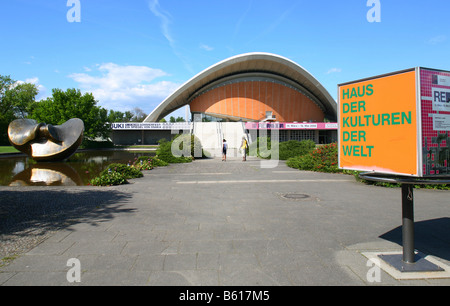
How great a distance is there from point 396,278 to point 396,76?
2.23 m

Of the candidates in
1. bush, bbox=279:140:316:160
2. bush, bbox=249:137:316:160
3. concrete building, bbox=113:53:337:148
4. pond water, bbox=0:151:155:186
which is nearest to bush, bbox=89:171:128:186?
pond water, bbox=0:151:155:186

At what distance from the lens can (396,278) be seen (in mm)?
3057

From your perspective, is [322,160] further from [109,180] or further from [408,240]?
[408,240]

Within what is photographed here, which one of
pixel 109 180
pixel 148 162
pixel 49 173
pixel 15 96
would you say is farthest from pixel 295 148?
pixel 15 96

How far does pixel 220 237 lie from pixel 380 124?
2770mm

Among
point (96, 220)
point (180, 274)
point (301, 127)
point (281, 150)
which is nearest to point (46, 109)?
point (281, 150)

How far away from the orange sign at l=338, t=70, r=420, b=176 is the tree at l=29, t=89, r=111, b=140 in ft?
157

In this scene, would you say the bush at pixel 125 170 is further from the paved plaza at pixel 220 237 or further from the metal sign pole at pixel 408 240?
the metal sign pole at pixel 408 240

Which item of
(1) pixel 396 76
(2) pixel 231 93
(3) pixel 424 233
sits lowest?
(3) pixel 424 233

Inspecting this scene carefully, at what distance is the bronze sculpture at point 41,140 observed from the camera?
66.8 ft

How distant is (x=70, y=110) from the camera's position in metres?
44.7

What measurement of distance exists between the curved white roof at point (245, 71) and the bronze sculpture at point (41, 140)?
37575 millimetres

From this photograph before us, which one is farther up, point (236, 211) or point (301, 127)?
point (301, 127)
